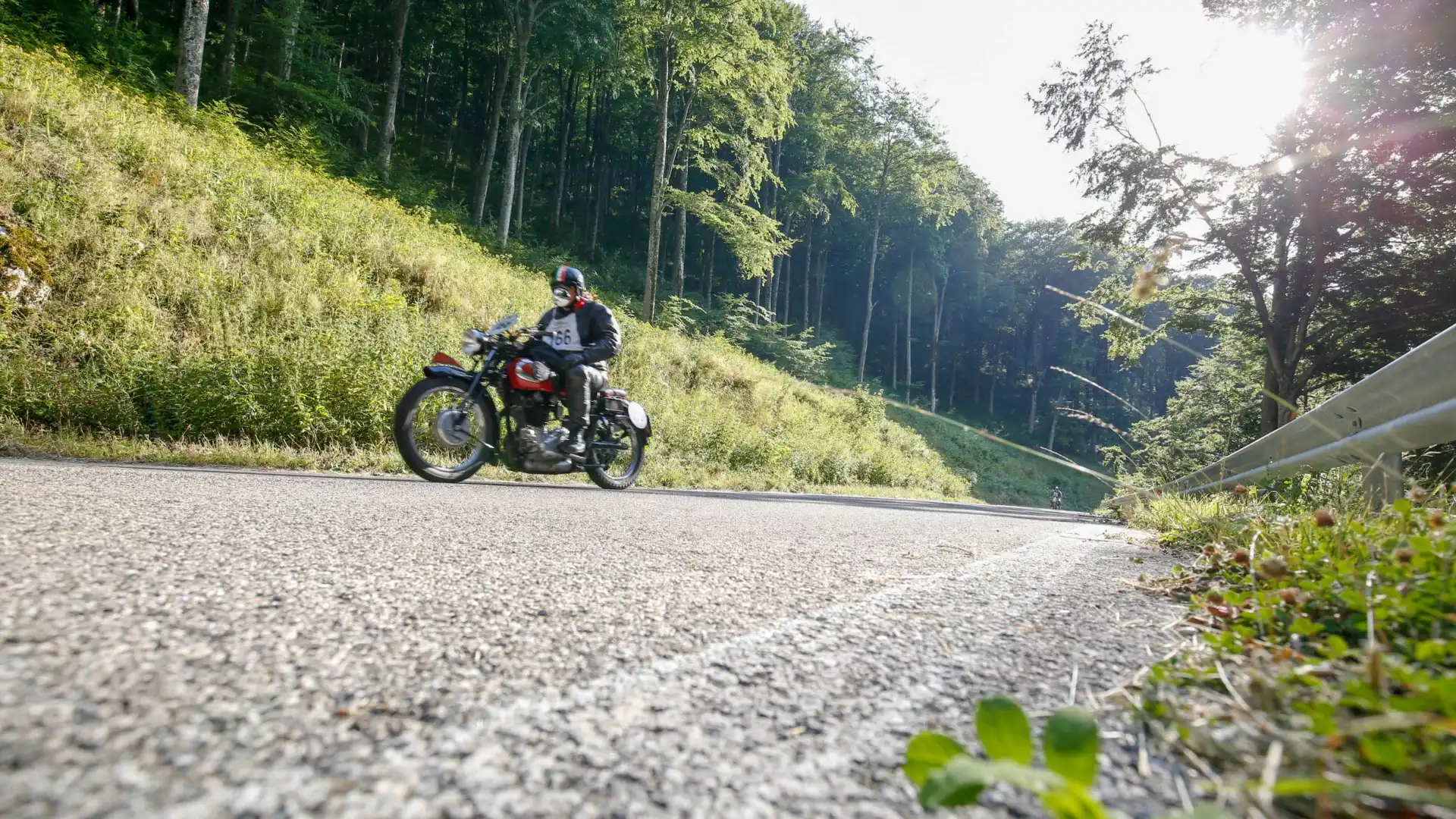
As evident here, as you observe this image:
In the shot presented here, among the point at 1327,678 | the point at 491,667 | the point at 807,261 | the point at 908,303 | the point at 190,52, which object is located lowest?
the point at 491,667

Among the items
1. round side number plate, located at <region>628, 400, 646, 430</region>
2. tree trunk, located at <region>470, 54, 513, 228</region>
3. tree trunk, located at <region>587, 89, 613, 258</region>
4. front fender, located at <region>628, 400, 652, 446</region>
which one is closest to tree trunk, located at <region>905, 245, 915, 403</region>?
tree trunk, located at <region>587, 89, 613, 258</region>

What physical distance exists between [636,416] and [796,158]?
1545 inches

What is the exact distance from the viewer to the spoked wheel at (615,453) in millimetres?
6906

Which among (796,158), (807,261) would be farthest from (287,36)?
(807,261)

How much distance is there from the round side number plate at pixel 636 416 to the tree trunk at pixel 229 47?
17812 millimetres

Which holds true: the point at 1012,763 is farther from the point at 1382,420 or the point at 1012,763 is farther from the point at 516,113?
the point at 516,113

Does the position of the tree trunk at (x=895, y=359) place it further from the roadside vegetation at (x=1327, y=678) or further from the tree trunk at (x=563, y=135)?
the roadside vegetation at (x=1327, y=678)

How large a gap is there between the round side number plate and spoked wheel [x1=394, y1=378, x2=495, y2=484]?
1.63m

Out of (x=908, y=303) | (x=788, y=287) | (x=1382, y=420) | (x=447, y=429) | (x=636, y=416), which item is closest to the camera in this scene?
(x=1382, y=420)

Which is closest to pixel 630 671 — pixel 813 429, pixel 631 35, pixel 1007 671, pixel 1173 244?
pixel 1007 671

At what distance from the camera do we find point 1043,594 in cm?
213

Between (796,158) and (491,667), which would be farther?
(796,158)

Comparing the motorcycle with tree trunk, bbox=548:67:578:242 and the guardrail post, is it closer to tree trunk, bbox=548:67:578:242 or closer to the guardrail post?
the guardrail post

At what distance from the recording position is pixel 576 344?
21.9 feet
